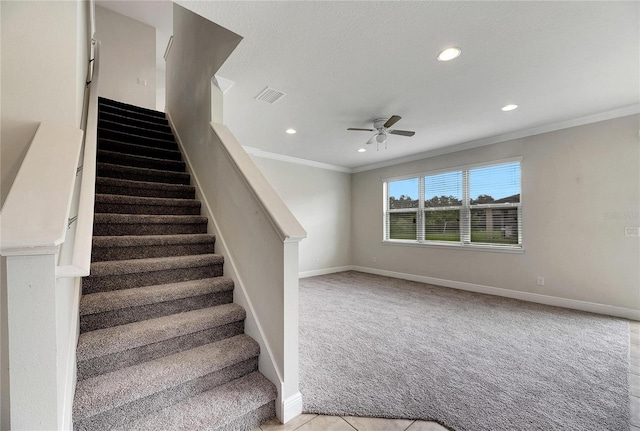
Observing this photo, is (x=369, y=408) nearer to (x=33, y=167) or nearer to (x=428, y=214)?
(x=33, y=167)

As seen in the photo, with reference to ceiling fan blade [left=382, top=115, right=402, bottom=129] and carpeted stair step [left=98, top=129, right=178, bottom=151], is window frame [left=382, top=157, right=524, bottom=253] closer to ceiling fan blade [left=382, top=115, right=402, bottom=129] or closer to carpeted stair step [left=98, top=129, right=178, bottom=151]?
ceiling fan blade [left=382, top=115, right=402, bottom=129]

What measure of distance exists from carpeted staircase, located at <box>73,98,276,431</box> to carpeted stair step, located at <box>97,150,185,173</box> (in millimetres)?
217

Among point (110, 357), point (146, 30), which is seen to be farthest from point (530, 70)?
point (146, 30)

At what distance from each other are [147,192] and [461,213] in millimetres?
4769

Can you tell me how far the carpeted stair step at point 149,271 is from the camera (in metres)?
1.81

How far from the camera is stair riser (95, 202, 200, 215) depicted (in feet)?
7.94

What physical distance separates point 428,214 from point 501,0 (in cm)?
400

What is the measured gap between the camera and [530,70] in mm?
2416

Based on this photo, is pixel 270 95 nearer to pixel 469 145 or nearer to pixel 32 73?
pixel 32 73

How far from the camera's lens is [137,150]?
323cm

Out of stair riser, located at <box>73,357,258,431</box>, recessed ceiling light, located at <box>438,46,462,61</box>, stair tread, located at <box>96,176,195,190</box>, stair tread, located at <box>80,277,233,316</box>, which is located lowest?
stair riser, located at <box>73,357,258,431</box>


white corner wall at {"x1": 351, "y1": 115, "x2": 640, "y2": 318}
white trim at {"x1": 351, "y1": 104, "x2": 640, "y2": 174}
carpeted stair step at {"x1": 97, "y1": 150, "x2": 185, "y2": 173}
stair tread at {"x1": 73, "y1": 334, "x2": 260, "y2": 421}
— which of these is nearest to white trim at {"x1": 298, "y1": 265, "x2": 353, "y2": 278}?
white corner wall at {"x1": 351, "y1": 115, "x2": 640, "y2": 318}

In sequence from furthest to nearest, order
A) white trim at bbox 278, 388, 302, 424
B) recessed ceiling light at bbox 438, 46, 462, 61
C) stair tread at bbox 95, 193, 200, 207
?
stair tread at bbox 95, 193, 200, 207, recessed ceiling light at bbox 438, 46, 462, 61, white trim at bbox 278, 388, 302, 424

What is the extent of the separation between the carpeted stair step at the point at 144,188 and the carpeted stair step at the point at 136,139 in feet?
2.74
